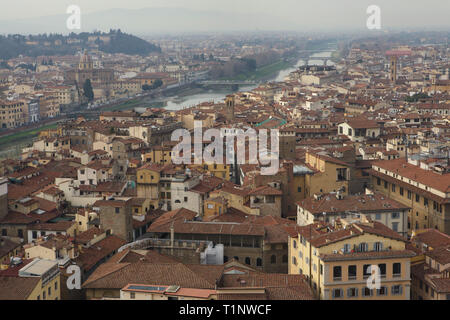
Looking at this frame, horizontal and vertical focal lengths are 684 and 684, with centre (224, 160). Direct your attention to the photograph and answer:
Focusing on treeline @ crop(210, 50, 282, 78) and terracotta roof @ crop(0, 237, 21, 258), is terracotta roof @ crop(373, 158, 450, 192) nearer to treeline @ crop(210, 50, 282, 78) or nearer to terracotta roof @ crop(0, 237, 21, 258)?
terracotta roof @ crop(0, 237, 21, 258)

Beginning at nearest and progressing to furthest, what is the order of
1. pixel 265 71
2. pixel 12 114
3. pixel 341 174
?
pixel 341 174, pixel 12 114, pixel 265 71

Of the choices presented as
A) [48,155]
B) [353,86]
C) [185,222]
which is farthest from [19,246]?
[353,86]

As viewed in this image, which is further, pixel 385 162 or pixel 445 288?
pixel 385 162

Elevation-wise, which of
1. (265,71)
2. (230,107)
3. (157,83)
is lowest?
(230,107)

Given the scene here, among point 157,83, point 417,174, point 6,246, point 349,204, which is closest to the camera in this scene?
point 349,204

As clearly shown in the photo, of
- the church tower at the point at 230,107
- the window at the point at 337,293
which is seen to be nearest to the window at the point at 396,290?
the window at the point at 337,293

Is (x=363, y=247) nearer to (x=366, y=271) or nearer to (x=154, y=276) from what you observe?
(x=366, y=271)

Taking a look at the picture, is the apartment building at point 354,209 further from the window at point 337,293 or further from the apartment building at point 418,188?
the window at point 337,293

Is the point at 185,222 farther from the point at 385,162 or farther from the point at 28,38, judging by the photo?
Result: the point at 28,38

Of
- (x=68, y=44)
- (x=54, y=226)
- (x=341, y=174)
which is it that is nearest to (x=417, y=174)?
(x=341, y=174)
